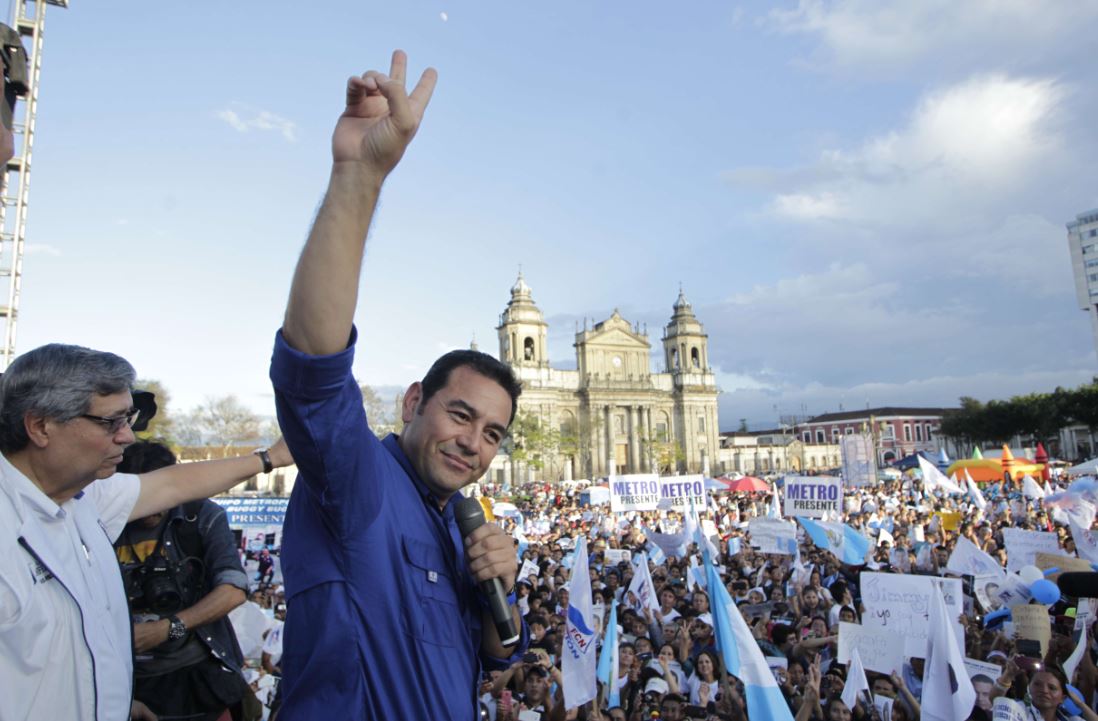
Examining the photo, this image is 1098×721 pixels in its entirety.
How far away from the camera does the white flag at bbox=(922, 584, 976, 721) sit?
4.68 meters

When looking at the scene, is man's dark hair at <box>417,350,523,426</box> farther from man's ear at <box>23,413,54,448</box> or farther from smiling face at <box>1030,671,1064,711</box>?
smiling face at <box>1030,671,1064,711</box>

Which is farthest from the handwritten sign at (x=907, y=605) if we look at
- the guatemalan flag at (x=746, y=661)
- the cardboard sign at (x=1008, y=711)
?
the cardboard sign at (x=1008, y=711)

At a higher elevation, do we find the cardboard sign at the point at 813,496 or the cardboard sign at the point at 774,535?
the cardboard sign at the point at 813,496

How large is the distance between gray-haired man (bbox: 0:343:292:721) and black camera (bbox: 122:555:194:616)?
0.67 metres

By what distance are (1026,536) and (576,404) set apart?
59.9 m

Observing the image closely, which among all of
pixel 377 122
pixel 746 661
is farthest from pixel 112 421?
pixel 746 661

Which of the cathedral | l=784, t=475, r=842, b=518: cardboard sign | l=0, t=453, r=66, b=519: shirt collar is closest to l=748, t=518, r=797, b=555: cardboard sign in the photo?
l=784, t=475, r=842, b=518: cardboard sign

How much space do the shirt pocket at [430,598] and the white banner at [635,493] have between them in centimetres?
1536

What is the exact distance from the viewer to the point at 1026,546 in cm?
860

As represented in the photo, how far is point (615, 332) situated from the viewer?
71.7m

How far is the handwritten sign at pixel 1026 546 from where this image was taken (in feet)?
27.7

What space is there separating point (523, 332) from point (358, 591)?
64519 mm

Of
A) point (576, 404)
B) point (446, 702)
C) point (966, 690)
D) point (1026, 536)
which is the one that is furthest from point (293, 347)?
point (576, 404)

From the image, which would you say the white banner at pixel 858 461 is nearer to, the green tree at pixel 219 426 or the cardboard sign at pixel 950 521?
the cardboard sign at pixel 950 521
